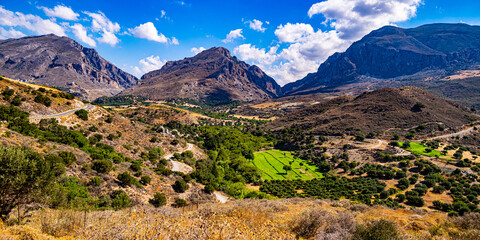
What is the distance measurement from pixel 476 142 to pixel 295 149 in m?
60.8

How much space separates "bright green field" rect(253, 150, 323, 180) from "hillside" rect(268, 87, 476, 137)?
95.4 ft

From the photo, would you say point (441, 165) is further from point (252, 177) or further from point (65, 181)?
point (65, 181)

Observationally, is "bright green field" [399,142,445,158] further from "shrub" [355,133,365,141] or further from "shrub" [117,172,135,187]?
"shrub" [117,172,135,187]

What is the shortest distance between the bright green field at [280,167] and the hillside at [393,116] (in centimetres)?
2906

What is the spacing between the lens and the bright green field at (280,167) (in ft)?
184

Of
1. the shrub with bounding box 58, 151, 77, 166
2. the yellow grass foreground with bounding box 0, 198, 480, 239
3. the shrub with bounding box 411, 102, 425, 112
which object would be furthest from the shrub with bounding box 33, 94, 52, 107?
the shrub with bounding box 411, 102, 425, 112

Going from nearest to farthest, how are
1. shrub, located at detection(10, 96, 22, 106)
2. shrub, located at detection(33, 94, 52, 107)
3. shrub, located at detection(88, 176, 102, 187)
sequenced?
shrub, located at detection(88, 176, 102, 187) → shrub, located at detection(10, 96, 22, 106) → shrub, located at detection(33, 94, 52, 107)

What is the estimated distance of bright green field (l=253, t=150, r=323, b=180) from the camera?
184 ft

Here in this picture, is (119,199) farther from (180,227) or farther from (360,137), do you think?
(360,137)

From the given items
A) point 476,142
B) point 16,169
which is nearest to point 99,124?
point 16,169

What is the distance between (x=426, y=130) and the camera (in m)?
75.0

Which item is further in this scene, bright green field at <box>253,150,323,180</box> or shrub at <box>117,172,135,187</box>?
bright green field at <box>253,150,323,180</box>

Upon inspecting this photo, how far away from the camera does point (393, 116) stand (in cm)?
8594

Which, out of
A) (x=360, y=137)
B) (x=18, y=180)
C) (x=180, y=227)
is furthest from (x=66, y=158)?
(x=360, y=137)
